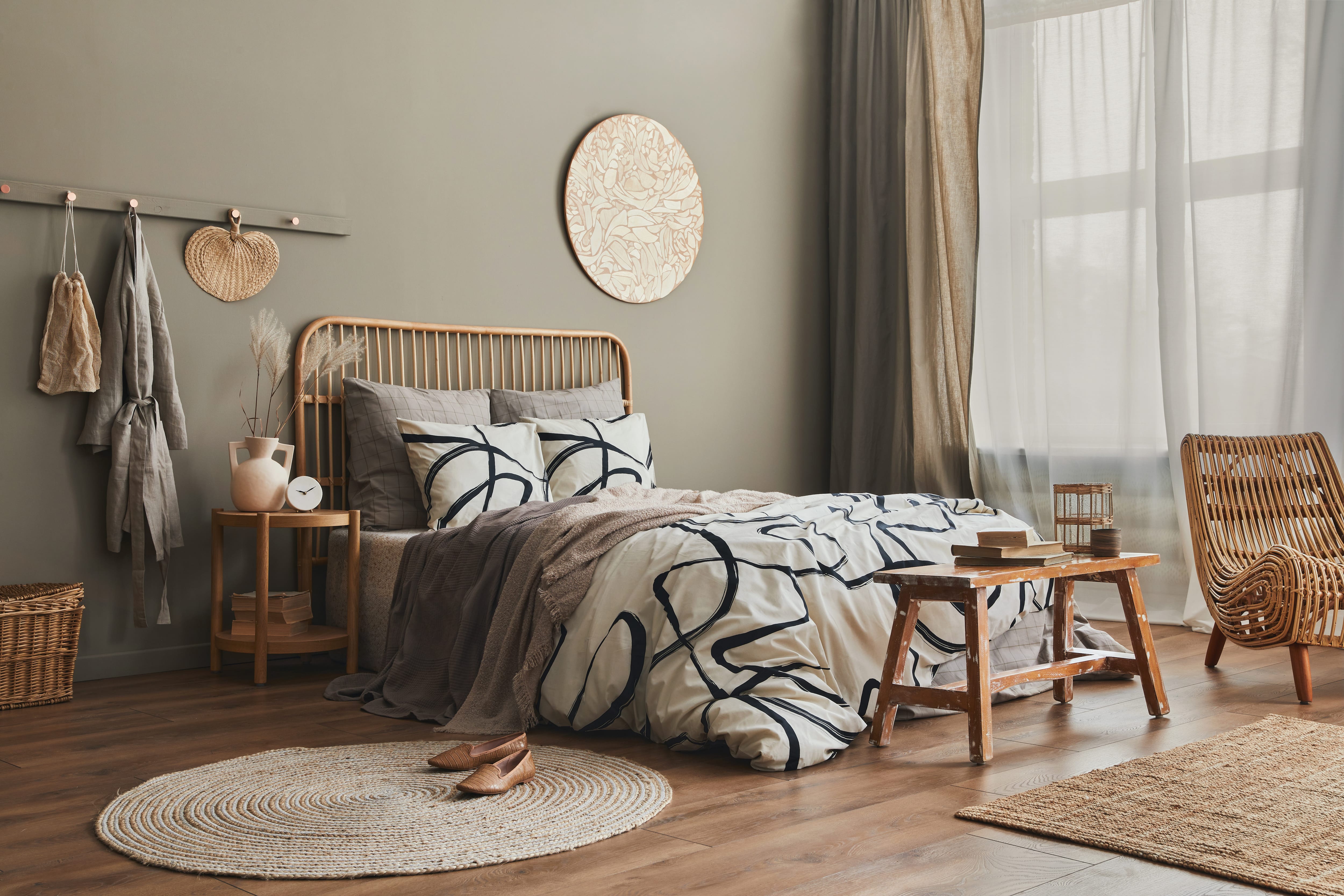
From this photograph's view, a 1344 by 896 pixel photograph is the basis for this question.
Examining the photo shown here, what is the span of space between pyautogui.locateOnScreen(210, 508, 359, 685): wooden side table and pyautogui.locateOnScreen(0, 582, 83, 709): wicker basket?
1.45 feet

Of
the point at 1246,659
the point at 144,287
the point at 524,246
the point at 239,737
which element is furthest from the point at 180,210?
the point at 1246,659

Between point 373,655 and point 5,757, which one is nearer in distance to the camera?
point 5,757

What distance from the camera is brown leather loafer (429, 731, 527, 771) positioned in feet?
8.20

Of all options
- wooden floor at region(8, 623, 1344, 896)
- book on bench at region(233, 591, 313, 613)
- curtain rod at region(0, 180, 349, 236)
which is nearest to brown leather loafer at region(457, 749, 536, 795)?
wooden floor at region(8, 623, 1344, 896)

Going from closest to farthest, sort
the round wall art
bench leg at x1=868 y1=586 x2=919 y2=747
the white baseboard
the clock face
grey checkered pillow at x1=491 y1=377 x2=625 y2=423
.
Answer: bench leg at x1=868 y1=586 x2=919 y2=747
the white baseboard
the clock face
grey checkered pillow at x1=491 y1=377 x2=625 y2=423
the round wall art

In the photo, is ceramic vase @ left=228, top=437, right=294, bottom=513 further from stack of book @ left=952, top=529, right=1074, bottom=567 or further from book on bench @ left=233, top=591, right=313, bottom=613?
stack of book @ left=952, top=529, right=1074, bottom=567

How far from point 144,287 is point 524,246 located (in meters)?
1.59

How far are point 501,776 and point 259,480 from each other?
1747 mm

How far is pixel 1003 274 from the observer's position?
5.52 m

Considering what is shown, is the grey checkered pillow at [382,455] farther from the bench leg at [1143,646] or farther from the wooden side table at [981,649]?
the bench leg at [1143,646]

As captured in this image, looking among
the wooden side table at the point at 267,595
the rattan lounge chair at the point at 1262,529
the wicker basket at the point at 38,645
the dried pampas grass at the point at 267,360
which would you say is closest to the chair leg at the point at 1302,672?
the rattan lounge chair at the point at 1262,529

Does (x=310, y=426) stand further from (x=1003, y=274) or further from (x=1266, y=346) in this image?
(x=1266, y=346)

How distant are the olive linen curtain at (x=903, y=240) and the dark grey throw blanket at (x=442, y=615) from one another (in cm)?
255

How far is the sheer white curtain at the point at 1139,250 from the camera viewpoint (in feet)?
15.4
